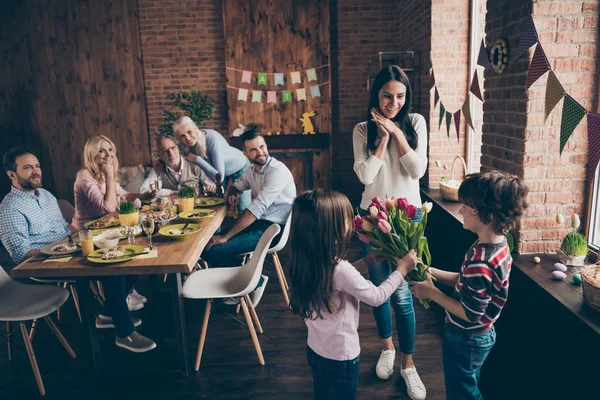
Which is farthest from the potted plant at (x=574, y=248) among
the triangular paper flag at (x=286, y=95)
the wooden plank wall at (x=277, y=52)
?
the triangular paper flag at (x=286, y=95)

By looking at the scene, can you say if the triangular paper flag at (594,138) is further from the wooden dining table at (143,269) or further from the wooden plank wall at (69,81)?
the wooden plank wall at (69,81)

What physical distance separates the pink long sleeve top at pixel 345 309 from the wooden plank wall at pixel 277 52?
4304 mm

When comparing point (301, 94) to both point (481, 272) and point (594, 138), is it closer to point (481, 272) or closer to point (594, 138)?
point (594, 138)

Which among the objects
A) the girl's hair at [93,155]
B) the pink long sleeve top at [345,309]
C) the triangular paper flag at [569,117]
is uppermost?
the triangular paper flag at [569,117]

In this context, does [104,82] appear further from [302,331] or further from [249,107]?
[302,331]

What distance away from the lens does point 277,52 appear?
5.61m

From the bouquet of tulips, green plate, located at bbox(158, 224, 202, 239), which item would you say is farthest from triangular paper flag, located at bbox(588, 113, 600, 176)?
green plate, located at bbox(158, 224, 202, 239)

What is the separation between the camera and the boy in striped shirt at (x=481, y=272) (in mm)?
1489

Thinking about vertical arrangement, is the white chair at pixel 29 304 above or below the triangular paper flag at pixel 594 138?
below

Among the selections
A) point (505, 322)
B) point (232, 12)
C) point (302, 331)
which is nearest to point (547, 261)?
point (505, 322)

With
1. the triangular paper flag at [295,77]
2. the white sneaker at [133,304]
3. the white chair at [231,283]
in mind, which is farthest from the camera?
the triangular paper flag at [295,77]

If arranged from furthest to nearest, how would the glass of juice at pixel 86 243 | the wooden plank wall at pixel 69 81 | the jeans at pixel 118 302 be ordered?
the wooden plank wall at pixel 69 81
the jeans at pixel 118 302
the glass of juice at pixel 86 243

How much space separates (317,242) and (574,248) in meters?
1.26

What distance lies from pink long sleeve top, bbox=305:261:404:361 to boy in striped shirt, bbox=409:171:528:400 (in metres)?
0.19
